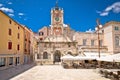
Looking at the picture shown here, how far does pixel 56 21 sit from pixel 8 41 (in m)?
29.2

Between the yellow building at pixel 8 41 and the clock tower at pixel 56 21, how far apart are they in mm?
20982

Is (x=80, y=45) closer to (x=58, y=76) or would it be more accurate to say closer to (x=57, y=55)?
(x=57, y=55)

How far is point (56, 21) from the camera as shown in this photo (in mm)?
58750

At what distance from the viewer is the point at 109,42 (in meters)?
46.1

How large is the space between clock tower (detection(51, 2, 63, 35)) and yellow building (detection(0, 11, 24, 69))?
21.0 m

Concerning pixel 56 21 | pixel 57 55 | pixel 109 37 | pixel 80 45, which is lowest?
pixel 57 55

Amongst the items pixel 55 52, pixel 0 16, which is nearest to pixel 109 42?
pixel 55 52

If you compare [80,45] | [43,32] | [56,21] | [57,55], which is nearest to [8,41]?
[57,55]

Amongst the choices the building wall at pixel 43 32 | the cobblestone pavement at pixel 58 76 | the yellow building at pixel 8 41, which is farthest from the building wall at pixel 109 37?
the building wall at pixel 43 32

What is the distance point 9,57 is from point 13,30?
5.32 m

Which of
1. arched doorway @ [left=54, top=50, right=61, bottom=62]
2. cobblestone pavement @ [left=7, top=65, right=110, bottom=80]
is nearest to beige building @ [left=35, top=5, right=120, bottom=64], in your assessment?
arched doorway @ [left=54, top=50, right=61, bottom=62]

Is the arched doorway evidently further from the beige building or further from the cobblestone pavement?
the cobblestone pavement

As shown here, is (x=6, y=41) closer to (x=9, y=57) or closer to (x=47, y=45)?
(x=9, y=57)

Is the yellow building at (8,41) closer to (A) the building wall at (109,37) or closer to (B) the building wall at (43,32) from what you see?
(A) the building wall at (109,37)
